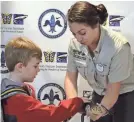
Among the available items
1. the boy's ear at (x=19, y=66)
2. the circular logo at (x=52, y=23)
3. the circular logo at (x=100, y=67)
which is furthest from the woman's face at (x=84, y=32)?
the circular logo at (x=52, y=23)

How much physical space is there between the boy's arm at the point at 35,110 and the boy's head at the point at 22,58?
12 cm

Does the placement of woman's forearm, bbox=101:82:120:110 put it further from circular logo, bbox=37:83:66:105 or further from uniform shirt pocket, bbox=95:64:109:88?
Answer: circular logo, bbox=37:83:66:105

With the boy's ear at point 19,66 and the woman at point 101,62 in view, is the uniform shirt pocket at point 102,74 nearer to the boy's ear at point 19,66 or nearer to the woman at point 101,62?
the woman at point 101,62

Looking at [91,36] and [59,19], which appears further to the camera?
[59,19]

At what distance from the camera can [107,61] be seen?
4.44ft

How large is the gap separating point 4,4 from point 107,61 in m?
0.76

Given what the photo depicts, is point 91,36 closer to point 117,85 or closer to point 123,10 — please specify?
point 117,85

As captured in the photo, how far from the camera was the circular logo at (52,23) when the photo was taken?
178 cm

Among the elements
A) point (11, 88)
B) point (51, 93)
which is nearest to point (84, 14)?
point (11, 88)

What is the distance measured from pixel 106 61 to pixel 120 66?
70 mm

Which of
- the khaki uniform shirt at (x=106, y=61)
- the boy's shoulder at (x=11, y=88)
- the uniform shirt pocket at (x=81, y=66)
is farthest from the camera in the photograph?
the uniform shirt pocket at (x=81, y=66)

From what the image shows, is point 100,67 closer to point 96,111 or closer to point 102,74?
point 102,74

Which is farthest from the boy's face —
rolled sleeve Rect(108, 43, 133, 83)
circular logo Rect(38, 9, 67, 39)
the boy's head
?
circular logo Rect(38, 9, 67, 39)

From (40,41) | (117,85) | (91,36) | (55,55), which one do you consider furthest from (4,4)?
(117,85)
